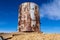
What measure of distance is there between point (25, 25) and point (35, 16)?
1.11 meters

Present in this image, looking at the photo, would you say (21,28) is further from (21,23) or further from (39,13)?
(39,13)

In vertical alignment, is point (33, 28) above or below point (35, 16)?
below

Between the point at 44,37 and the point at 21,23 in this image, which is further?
the point at 21,23

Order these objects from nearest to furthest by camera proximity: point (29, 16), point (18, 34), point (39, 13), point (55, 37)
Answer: point (55, 37), point (18, 34), point (29, 16), point (39, 13)

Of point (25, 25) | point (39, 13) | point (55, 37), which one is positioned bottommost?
point (55, 37)

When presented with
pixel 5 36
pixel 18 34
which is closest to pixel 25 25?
pixel 18 34

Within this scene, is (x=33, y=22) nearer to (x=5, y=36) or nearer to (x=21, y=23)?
(x=21, y=23)

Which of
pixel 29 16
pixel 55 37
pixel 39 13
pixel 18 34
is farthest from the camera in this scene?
pixel 39 13

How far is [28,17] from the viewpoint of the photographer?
1234cm

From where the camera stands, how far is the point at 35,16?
12.6 metres

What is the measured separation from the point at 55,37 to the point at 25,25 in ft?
9.39

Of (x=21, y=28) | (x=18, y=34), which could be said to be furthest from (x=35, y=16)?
(x=18, y=34)

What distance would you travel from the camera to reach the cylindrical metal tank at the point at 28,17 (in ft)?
40.4

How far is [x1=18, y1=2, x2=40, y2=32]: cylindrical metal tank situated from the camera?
12320 millimetres
